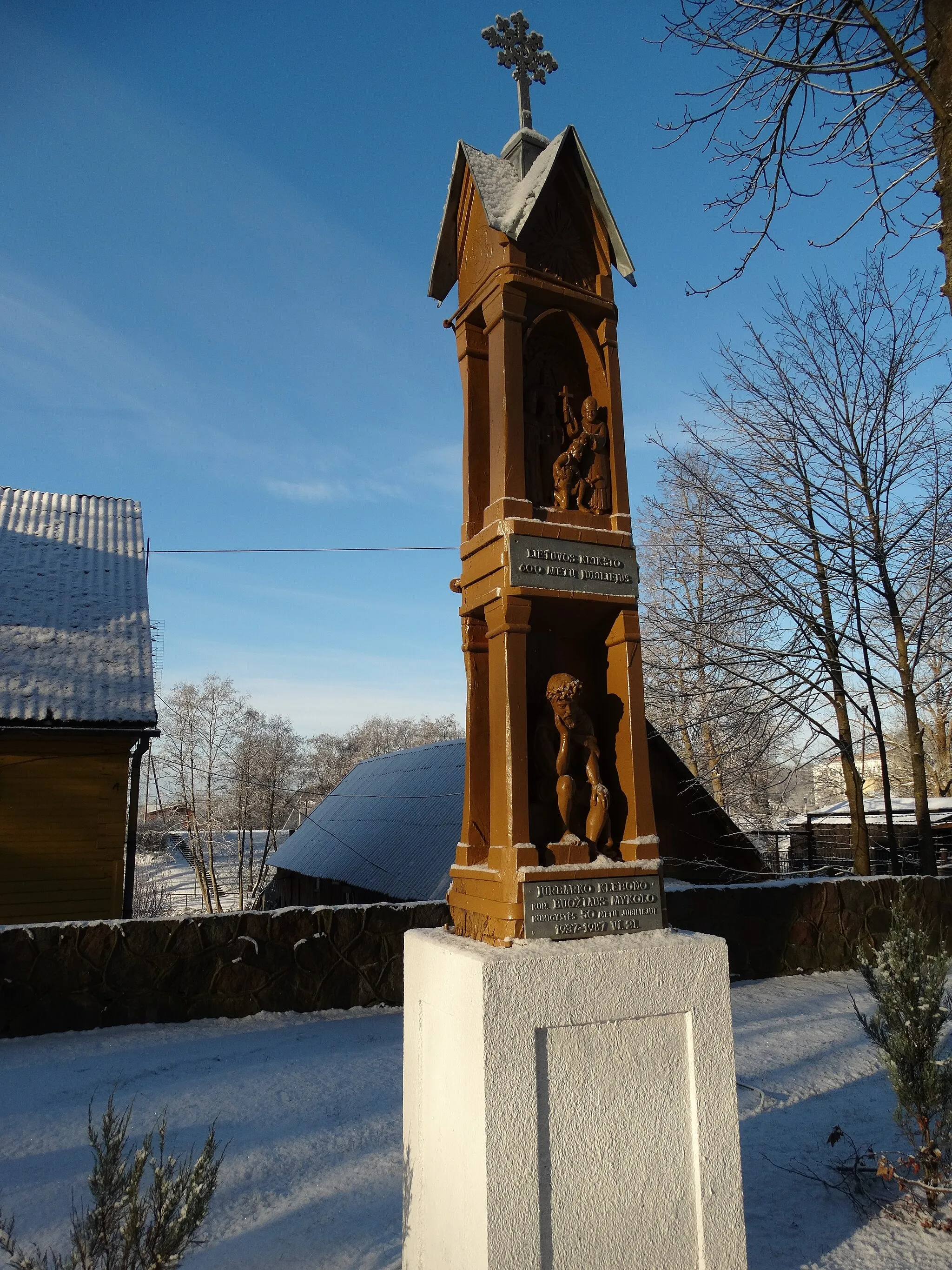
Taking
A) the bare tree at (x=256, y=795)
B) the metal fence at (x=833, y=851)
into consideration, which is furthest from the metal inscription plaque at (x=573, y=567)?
the bare tree at (x=256, y=795)

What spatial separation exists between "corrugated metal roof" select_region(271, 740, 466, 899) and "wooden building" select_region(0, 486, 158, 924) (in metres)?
4.25

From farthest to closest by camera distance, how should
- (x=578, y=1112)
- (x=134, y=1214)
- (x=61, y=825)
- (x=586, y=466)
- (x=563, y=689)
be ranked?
(x=61, y=825) < (x=586, y=466) < (x=563, y=689) < (x=578, y=1112) < (x=134, y=1214)

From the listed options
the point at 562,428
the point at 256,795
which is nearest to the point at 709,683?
the point at 562,428

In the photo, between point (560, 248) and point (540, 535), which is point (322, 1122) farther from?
point (560, 248)

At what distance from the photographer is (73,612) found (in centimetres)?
1298

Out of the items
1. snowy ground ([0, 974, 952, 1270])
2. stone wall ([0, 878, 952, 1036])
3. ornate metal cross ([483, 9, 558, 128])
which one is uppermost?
ornate metal cross ([483, 9, 558, 128])

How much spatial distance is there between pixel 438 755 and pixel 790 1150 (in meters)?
13.2

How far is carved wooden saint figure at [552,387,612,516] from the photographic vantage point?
13.6 ft

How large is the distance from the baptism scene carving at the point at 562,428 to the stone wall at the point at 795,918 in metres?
7.06

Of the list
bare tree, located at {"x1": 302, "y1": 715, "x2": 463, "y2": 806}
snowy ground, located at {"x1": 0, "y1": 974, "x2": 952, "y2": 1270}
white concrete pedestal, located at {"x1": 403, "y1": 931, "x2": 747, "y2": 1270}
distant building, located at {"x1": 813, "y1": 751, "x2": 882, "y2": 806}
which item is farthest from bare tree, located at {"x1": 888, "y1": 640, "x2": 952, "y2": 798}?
bare tree, located at {"x1": 302, "y1": 715, "x2": 463, "y2": 806}

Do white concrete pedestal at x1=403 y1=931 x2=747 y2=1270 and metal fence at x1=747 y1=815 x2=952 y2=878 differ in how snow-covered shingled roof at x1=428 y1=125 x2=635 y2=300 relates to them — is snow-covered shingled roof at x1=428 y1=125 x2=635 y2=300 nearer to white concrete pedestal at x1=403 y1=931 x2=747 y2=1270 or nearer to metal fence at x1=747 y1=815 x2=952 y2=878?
white concrete pedestal at x1=403 y1=931 x2=747 y2=1270

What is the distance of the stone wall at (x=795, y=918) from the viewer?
32.9ft

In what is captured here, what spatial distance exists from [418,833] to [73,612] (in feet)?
21.8

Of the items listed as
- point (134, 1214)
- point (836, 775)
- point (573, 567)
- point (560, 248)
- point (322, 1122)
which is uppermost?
point (560, 248)
